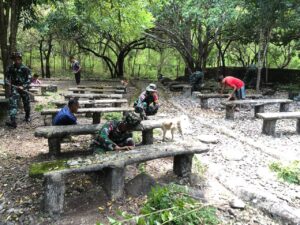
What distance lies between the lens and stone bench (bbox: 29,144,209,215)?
4.07 metres

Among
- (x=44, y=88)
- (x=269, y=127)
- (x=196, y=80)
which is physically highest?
(x=196, y=80)

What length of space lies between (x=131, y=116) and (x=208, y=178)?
5.44 feet

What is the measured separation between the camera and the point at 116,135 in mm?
5227

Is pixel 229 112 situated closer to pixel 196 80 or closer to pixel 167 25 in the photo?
pixel 196 80

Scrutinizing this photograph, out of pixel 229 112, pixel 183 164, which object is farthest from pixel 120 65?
pixel 183 164

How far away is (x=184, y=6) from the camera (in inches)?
558

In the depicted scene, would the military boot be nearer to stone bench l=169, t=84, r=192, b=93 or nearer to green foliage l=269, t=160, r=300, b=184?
green foliage l=269, t=160, r=300, b=184

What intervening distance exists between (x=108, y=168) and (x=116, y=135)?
0.87 m

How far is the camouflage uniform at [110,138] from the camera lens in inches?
196

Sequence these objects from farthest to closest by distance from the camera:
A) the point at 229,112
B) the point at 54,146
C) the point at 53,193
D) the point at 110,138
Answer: the point at 229,112
the point at 54,146
the point at 110,138
the point at 53,193

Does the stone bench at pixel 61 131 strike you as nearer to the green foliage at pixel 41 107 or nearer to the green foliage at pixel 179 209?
the green foliage at pixel 179 209

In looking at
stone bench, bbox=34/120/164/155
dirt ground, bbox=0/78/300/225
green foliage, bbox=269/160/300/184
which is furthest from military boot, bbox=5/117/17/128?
green foliage, bbox=269/160/300/184

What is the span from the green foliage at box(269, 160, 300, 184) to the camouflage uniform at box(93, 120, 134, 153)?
2561 millimetres

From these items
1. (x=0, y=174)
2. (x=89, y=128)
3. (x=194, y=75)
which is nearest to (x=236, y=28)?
(x=194, y=75)
